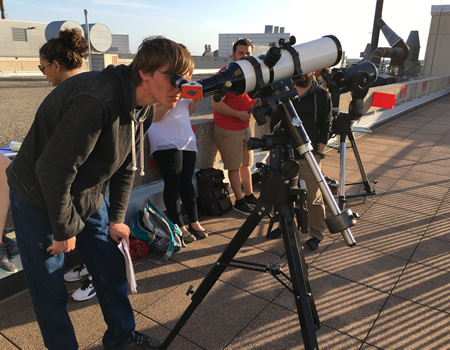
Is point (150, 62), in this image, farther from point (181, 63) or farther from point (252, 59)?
point (252, 59)

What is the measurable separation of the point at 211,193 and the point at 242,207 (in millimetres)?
464

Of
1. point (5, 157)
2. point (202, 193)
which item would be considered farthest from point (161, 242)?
point (5, 157)

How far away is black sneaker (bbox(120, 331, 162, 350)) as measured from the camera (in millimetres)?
2266

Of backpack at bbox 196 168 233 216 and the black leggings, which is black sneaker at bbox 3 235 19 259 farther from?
backpack at bbox 196 168 233 216

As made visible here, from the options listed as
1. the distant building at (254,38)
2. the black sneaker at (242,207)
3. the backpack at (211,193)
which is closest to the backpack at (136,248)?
the backpack at (211,193)

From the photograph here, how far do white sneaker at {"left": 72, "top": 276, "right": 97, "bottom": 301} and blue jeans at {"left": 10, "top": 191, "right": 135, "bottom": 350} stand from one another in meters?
0.72

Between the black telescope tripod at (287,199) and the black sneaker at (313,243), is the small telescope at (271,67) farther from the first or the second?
the black sneaker at (313,243)

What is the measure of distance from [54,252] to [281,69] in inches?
56.4

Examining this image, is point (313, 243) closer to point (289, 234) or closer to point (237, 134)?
point (237, 134)

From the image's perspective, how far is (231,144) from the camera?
431cm

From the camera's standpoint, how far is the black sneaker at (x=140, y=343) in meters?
2.27

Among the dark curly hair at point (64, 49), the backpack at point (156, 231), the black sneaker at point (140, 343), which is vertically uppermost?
the dark curly hair at point (64, 49)

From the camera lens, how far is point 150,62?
1646mm

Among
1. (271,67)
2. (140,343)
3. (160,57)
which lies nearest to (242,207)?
(140,343)
